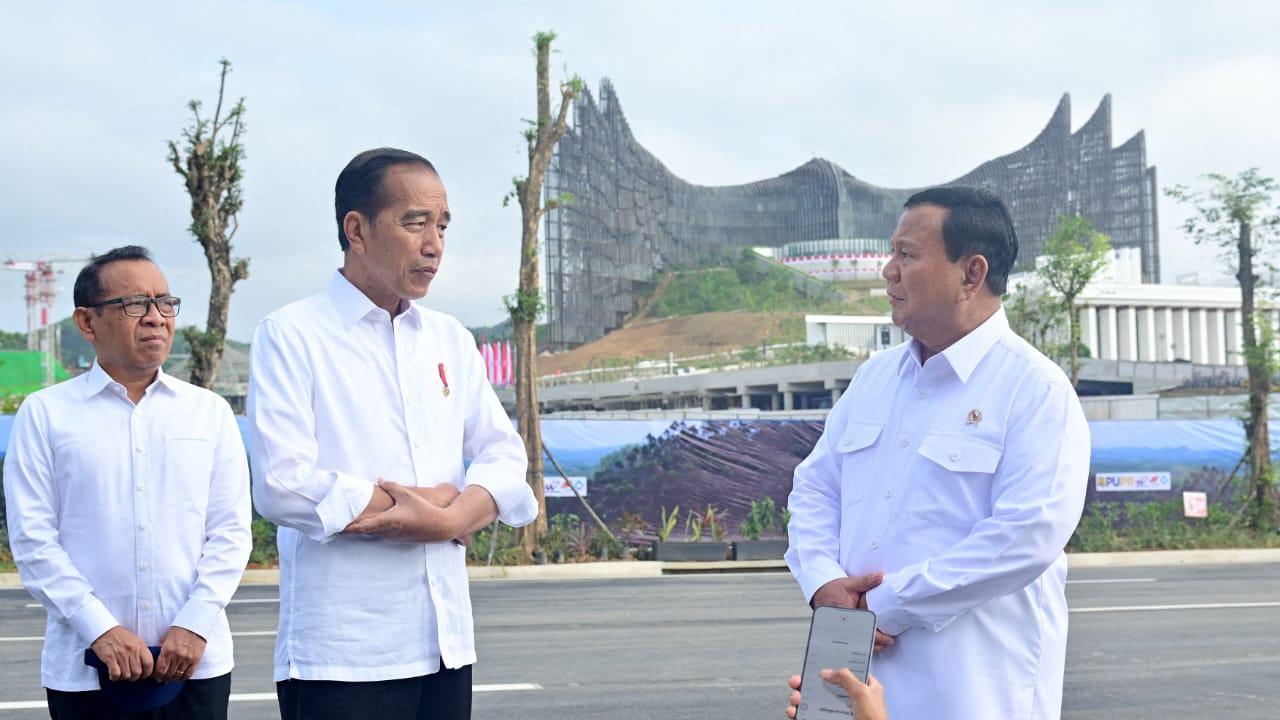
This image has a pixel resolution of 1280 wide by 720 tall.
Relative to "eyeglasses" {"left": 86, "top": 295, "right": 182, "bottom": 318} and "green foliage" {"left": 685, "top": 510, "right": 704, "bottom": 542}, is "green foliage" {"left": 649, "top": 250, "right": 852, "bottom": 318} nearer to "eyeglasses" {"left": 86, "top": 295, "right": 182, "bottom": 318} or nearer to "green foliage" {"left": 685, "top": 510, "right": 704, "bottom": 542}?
"green foliage" {"left": 685, "top": 510, "right": 704, "bottom": 542}

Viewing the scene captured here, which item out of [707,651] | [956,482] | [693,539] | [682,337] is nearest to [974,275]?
[956,482]

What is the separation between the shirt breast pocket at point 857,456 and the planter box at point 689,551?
15860 mm

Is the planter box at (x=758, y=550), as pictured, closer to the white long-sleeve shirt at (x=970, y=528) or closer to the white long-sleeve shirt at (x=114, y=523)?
the white long-sleeve shirt at (x=114, y=523)

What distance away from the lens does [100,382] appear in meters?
3.76

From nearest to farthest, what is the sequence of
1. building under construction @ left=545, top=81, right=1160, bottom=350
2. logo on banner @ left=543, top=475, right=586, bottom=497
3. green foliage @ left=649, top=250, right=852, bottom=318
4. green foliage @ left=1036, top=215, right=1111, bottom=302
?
logo on banner @ left=543, top=475, right=586, bottom=497 < green foliage @ left=1036, top=215, right=1111, bottom=302 < building under construction @ left=545, top=81, right=1160, bottom=350 < green foliage @ left=649, top=250, right=852, bottom=318

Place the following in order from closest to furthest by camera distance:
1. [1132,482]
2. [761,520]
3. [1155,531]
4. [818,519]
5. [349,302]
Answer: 1. [349,302]
2. [818,519]
3. [761,520]
4. [1155,531]
5. [1132,482]

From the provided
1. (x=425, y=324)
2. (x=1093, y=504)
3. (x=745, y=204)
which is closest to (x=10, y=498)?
(x=425, y=324)

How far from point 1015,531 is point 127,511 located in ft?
7.78

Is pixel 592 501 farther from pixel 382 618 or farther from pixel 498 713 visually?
pixel 382 618

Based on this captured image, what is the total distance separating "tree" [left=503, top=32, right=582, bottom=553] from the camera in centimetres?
1839

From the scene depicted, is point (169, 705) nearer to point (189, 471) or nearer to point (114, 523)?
point (114, 523)

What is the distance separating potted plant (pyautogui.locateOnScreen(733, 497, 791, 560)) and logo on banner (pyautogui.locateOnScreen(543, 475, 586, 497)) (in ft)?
7.95

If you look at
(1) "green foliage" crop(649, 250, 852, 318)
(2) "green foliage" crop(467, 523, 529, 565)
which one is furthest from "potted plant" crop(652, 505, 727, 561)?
(1) "green foliage" crop(649, 250, 852, 318)

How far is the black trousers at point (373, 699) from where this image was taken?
2.95 meters
